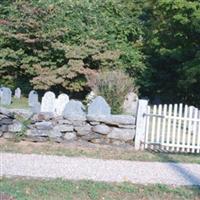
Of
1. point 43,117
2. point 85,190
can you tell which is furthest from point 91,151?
point 85,190

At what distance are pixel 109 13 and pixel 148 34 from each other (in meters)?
3.29

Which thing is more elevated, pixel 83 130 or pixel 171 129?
pixel 171 129

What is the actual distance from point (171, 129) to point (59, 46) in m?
11.9

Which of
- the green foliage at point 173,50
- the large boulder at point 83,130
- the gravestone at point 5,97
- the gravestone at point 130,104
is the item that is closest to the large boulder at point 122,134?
the large boulder at point 83,130

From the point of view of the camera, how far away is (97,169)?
907cm

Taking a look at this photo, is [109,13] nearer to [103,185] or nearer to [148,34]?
[148,34]

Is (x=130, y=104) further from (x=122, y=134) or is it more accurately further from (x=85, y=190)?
(x=85, y=190)

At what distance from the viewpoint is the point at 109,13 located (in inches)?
1053

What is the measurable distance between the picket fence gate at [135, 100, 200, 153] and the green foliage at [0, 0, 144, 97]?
10.8m

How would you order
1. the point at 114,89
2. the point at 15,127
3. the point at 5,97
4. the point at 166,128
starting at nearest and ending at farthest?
the point at 15,127 < the point at 166,128 < the point at 114,89 < the point at 5,97

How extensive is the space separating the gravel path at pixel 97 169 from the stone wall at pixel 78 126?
1.88 meters

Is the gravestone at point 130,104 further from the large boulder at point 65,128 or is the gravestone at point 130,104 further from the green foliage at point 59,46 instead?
the large boulder at point 65,128

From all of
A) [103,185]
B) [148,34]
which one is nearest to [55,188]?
[103,185]

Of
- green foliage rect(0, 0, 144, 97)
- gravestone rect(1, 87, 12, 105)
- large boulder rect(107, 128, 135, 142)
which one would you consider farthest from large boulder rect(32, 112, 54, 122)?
green foliage rect(0, 0, 144, 97)
